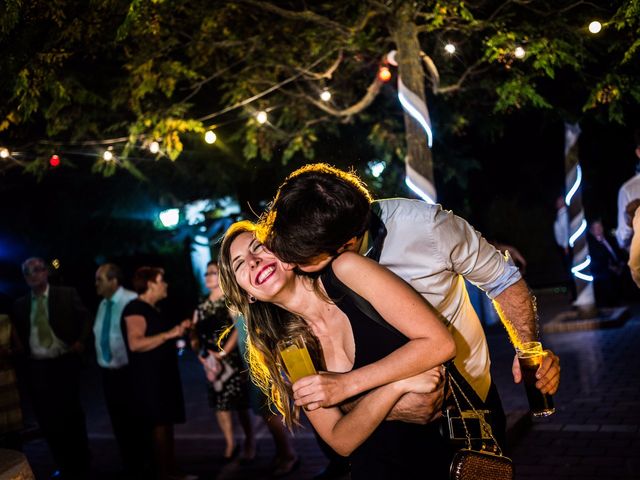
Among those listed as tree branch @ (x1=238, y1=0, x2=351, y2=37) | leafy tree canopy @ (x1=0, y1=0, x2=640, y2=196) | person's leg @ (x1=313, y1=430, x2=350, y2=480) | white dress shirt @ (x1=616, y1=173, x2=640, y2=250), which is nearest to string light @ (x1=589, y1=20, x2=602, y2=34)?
leafy tree canopy @ (x1=0, y1=0, x2=640, y2=196)

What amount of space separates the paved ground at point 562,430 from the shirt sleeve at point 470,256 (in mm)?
2810

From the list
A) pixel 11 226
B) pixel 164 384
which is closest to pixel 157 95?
pixel 164 384

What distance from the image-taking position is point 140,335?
22.9 feet

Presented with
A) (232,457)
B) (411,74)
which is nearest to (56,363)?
(232,457)

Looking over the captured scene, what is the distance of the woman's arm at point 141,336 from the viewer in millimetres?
6965

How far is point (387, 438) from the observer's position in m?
2.65

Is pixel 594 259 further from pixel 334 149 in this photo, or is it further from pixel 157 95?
pixel 157 95

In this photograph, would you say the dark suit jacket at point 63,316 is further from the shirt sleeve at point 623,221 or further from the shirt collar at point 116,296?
the shirt sleeve at point 623,221

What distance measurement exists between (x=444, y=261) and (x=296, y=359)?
0.78m

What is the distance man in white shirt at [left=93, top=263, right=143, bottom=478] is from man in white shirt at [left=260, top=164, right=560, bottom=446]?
16.2 feet

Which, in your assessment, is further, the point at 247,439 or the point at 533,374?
the point at 247,439

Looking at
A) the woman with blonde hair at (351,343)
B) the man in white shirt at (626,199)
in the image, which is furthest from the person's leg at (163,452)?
the man in white shirt at (626,199)

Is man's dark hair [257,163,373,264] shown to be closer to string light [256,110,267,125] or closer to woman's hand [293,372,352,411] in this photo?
woman's hand [293,372,352,411]

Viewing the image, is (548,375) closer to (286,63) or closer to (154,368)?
(154,368)
